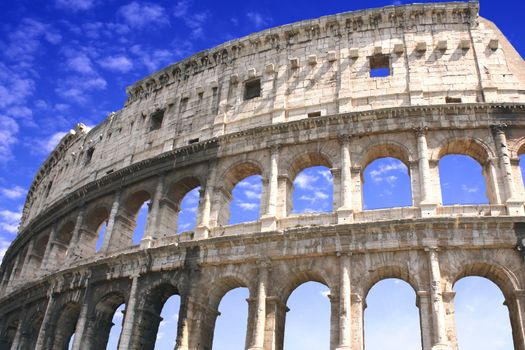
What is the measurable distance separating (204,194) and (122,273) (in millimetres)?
3765

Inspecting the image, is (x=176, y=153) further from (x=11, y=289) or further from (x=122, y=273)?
(x=11, y=289)

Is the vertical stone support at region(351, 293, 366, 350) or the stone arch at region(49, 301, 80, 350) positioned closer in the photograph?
the vertical stone support at region(351, 293, 366, 350)

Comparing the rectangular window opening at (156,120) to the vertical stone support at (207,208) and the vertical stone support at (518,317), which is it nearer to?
the vertical stone support at (207,208)

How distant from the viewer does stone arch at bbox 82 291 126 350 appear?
58.0 ft

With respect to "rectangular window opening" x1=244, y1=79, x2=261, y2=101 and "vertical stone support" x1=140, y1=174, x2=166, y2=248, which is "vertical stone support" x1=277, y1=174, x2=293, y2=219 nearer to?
"rectangular window opening" x1=244, y1=79, x2=261, y2=101

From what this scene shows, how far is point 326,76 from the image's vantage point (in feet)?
62.9

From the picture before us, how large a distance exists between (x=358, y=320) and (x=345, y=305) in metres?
0.51

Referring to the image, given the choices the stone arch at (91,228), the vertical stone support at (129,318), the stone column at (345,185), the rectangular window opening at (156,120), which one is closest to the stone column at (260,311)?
the stone column at (345,185)

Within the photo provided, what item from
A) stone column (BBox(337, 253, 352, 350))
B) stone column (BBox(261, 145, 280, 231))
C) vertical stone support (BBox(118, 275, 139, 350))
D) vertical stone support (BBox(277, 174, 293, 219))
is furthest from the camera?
vertical stone support (BBox(277, 174, 293, 219))

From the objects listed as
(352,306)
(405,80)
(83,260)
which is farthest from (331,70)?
(83,260)

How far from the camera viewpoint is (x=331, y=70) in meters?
19.2

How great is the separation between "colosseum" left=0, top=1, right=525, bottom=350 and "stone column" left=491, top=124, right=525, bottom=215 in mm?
38

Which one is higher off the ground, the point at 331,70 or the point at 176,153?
the point at 331,70

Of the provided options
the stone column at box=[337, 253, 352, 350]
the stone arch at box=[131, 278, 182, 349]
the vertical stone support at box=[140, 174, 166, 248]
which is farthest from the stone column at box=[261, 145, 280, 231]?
the vertical stone support at box=[140, 174, 166, 248]
